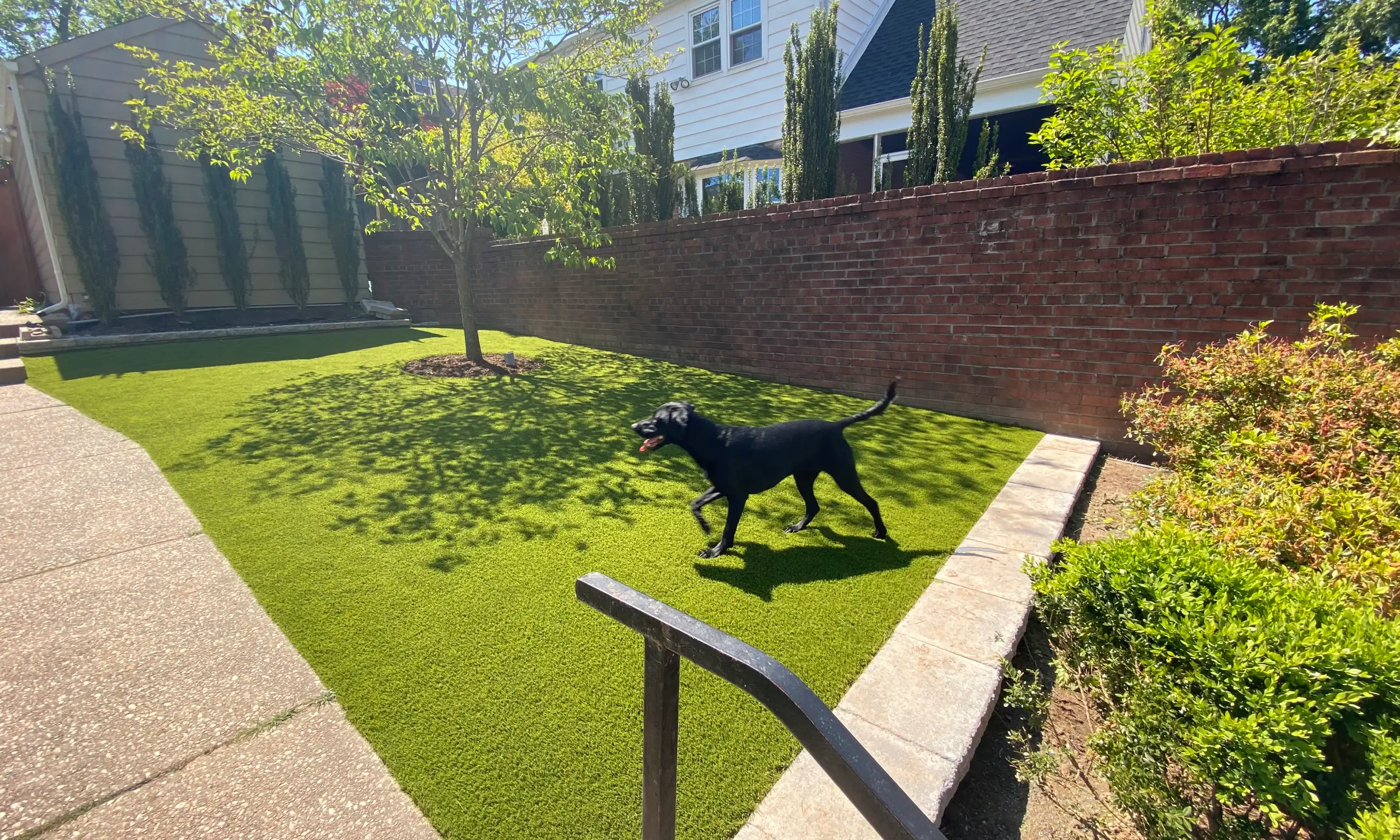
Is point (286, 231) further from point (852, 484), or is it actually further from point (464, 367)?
point (852, 484)

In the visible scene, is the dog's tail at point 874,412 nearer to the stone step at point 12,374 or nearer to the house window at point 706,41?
the stone step at point 12,374

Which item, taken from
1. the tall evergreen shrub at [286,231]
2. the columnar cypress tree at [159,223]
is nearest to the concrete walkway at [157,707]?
the columnar cypress tree at [159,223]

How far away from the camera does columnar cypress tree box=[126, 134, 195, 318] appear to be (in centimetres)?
1053

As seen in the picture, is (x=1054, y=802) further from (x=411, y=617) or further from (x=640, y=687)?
(x=411, y=617)

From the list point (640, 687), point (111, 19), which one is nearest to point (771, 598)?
point (640, 687)

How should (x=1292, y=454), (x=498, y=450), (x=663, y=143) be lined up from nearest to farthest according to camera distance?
(x=1292, y=454) < (x=498, y=450) < (x=663, y=143)

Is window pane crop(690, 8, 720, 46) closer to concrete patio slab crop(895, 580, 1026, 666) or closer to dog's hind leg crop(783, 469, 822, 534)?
dog's hind leg crop(783, 469, 822, 534)

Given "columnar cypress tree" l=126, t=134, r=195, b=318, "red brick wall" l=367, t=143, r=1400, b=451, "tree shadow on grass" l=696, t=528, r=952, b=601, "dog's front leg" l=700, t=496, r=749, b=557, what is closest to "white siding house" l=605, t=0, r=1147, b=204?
"red brick wall" l=367, t=143, r=1400, b=451

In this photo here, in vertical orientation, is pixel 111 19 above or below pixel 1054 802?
above

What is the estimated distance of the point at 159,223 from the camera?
425 inches

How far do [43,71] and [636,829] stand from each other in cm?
1576

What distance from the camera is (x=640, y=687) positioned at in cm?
230

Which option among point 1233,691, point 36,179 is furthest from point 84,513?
point 36,179

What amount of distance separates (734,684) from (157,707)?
8.40 ft
